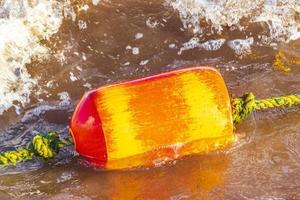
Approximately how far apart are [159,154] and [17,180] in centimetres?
71

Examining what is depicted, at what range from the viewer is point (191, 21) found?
401 cm

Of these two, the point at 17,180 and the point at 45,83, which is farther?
the point at 45,83

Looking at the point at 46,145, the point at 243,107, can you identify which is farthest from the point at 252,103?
the point at 46,145

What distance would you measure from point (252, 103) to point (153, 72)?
0.81m

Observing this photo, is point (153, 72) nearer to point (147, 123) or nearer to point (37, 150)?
point (147, 123)

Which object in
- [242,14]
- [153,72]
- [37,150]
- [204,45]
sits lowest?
[37,150]

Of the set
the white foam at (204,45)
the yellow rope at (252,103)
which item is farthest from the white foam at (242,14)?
the yellow rope at (252,103)

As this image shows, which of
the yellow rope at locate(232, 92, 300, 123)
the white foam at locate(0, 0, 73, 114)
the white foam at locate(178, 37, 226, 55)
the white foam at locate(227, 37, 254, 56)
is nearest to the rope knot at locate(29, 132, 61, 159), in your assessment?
the white foam at locate(0, 0, 73, 114)

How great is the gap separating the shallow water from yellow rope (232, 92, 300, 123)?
90 millimetres

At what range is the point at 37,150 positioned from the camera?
283 centimetres

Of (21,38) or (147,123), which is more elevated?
(21,38)

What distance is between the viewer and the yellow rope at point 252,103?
3.02 metres

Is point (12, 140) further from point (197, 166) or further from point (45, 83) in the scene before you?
point (197, 166)

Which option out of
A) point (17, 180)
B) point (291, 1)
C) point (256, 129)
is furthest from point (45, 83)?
point (291, 1)
